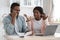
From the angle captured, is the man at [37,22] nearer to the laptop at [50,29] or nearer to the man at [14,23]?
the man at [14,23]

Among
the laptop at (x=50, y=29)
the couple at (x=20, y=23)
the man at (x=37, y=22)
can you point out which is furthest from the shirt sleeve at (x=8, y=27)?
the laptop at (x=50, y=29)

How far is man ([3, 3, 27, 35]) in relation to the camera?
2.23 meters

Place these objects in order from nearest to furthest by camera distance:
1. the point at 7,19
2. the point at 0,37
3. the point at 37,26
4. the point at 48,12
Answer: the point at 7,19, the point at 37,26, the point at 0,37, the point at 48,12

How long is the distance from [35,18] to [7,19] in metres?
0.53

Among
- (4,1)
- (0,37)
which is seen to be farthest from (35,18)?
(4,1)

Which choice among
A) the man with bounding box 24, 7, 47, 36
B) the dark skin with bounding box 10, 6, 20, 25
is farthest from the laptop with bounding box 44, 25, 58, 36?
the dark skin with bounding box 10, 6, 20, 25

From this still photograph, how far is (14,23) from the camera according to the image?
2.34 metres

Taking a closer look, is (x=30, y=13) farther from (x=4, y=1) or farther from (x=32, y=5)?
(x=4, y=1)

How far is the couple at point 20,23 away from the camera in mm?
2248

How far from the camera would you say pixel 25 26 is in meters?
2.54

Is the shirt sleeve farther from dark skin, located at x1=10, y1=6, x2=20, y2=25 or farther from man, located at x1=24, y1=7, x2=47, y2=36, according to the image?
man, located at x1=24, y1=7, x2=47, y2=36

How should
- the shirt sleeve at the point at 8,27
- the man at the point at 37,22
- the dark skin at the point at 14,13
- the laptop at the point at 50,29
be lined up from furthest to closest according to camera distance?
the man at the point at 37,22 < the dark skin at the point at 14,13 < the shirt sleeve at the point at 8,27 < the laptop at the point at 50,29

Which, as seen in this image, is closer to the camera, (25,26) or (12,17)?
(12,17)

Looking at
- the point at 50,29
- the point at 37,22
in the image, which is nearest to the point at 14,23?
the point at 37,22
